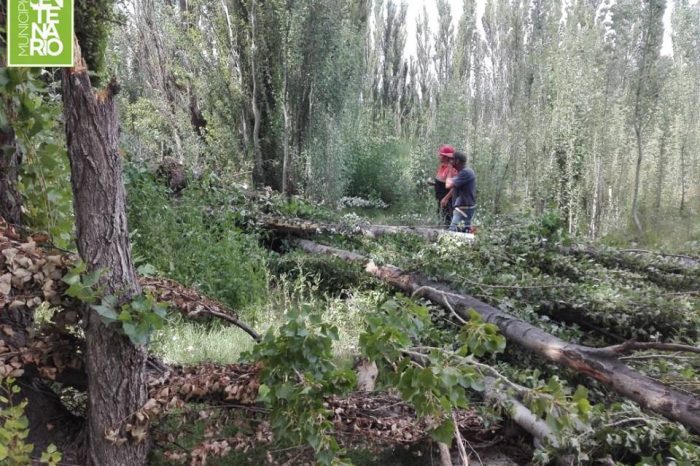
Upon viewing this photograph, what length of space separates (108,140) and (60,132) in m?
1.32

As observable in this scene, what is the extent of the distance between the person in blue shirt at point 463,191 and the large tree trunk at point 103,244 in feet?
21.1

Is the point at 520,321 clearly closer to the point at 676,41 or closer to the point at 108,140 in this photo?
the point at 108,140

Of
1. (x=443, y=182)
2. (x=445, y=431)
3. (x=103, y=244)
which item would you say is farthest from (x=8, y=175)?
(x=443, y=182)

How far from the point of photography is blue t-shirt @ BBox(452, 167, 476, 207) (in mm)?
7871

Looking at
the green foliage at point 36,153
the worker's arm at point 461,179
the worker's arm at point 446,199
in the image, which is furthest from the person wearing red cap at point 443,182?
the green foliage at point 36,153

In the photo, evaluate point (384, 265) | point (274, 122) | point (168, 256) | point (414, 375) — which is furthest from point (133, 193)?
point (274, 122)

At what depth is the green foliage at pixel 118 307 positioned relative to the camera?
167 centimetres

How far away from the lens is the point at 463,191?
8008mm

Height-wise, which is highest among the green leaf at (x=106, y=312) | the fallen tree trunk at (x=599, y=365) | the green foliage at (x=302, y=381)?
the green leaf at (x=106, y=312)

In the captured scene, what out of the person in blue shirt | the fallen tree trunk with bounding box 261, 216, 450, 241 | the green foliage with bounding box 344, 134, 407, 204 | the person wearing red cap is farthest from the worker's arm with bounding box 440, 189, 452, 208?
the green foliage with bounding box 344, 134, 407, 204

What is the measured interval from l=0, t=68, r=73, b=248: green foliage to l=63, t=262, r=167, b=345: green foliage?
52 centimetres

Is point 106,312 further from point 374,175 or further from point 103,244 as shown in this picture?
point 374,175

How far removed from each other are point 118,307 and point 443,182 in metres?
7.94

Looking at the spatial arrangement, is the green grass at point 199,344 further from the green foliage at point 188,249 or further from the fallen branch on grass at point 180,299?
the fallen branch on grass at point 180,299
